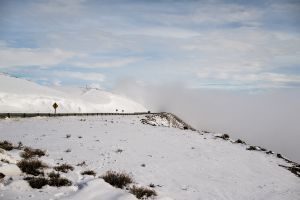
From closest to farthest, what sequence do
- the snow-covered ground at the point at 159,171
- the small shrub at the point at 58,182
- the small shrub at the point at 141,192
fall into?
the snow-covered ground at the point at 159,171, the small shrub at the point at 58,182, the small shrub at the point at 141,192

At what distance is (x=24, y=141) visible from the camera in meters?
22.3

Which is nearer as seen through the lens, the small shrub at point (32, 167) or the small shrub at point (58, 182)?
the small shrub at point (58, 182)

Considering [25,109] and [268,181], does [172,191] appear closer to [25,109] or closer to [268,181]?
[268,181]

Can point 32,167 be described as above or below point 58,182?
above

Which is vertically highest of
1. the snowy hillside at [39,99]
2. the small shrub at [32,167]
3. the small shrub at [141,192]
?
the snowy hillside at [39,99]

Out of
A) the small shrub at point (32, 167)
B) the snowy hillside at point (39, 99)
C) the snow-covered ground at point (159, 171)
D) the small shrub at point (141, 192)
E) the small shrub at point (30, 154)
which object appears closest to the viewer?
the snow-covered ground at point (159, 171)

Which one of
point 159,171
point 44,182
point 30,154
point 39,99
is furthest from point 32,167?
point 39,99

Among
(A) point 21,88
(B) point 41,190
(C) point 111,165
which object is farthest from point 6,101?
(B) point 41,190

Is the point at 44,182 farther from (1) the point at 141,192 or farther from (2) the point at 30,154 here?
(2) the point at 30,154

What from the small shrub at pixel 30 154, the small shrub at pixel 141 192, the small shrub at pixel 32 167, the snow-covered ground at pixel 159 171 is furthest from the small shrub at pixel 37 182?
the small shrub at pixel 30 154

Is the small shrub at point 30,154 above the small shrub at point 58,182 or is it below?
above

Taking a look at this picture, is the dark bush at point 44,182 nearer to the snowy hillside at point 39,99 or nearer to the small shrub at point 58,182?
the small shrub at point 58,182

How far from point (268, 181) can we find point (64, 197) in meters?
13.2

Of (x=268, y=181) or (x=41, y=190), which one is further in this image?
(x=268, y=181)
